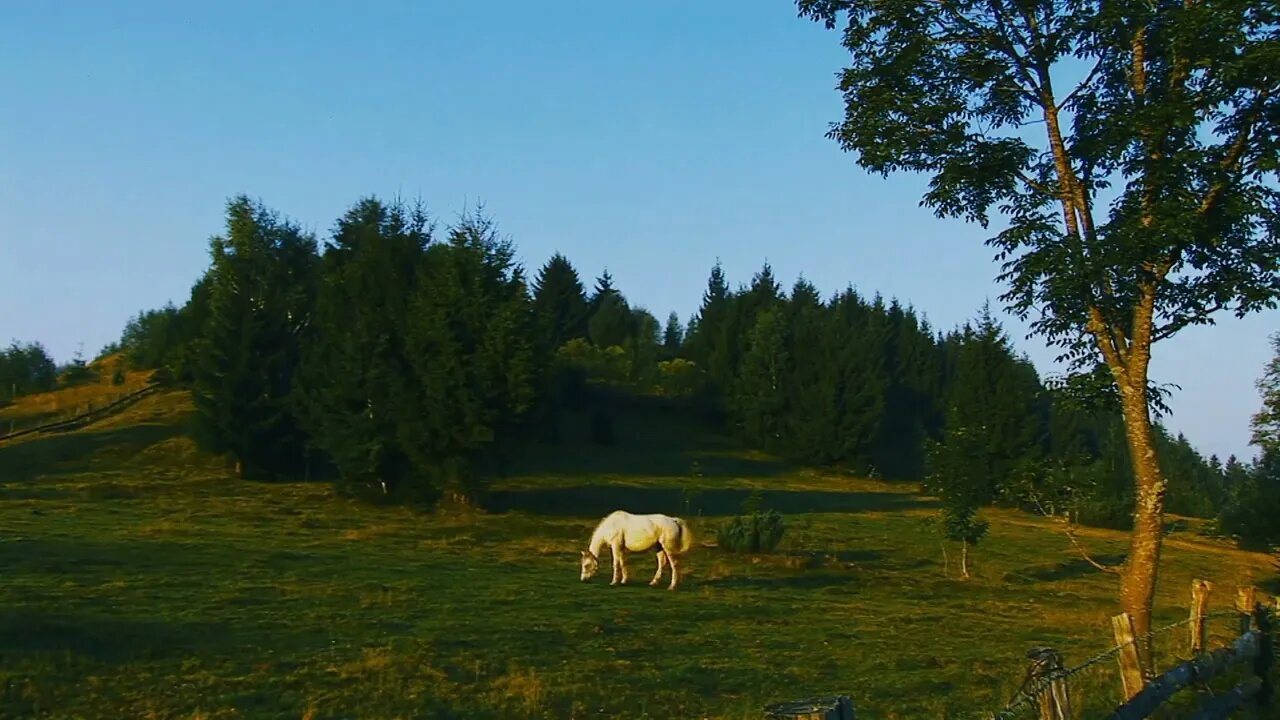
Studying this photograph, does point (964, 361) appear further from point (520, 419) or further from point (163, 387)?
point (163, 387)

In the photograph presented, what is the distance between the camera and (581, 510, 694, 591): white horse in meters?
24.0

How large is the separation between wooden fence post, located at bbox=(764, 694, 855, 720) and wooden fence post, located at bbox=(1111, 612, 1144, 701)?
5.45 metres

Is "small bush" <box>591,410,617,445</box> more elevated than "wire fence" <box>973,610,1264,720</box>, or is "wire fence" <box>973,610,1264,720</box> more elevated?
"small bush" <box>591,410,617,445</box>

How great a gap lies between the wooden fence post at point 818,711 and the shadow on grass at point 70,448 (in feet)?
146

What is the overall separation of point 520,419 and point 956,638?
2278 centimetres

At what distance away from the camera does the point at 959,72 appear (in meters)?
11.5

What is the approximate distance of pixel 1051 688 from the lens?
7.99 metres

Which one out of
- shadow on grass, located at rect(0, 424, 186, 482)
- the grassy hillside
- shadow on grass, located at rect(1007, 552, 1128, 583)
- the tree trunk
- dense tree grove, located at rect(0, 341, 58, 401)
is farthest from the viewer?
dense tree grove, located at rect(0, 341, 58, 401)

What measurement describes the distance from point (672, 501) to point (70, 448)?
95.9ft

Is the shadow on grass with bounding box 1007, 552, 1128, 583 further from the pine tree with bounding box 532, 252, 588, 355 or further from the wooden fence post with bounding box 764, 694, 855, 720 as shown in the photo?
the pine tree with bounding box 532, 252, 588, 355

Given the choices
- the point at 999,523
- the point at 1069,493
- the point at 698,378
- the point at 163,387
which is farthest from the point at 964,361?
the point at 1069,493

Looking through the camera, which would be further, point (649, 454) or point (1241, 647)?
point (649, 454)

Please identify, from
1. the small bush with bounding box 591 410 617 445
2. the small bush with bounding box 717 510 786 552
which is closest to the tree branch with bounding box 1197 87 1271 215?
the small bush with bounding box 717 510 786 552

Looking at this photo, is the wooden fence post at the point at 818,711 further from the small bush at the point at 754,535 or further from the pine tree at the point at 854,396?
the pine tree at the point at 854,396
